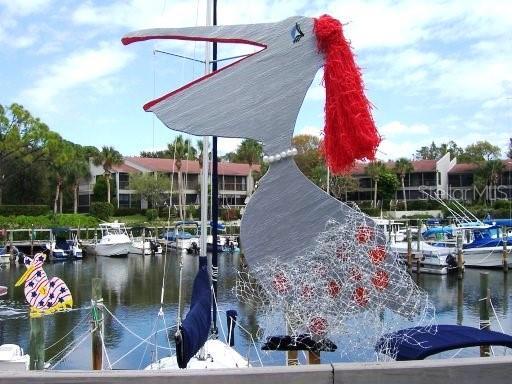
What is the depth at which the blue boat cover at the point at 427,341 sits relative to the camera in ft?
17.1

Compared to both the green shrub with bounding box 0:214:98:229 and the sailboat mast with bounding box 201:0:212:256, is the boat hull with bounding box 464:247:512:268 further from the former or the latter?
the green shrub with bounding box 0:214:98:229

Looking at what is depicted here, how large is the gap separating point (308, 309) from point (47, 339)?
12976 millimetres

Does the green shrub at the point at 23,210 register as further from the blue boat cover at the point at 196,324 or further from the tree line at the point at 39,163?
the blue boat cover at the point at 196,324

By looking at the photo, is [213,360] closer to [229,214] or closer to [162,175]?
[229,214]

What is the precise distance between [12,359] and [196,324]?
5212mm

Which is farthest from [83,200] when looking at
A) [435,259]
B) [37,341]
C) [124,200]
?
[37,341]

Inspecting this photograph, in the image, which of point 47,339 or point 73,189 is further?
point 73,189

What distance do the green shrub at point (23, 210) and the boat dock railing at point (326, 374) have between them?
50.3 m

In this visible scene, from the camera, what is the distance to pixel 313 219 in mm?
5570

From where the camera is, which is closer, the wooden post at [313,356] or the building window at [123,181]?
the wooden post at [313,356]

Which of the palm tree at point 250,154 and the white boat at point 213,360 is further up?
the palm tree at point 250,154

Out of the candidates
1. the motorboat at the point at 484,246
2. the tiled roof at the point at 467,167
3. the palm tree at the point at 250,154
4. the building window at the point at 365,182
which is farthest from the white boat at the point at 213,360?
the tiled roof at the point at 467,167

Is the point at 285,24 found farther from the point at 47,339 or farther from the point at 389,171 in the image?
the point at 389,171

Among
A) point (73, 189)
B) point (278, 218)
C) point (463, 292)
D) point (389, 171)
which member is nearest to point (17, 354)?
point (278, 218)
